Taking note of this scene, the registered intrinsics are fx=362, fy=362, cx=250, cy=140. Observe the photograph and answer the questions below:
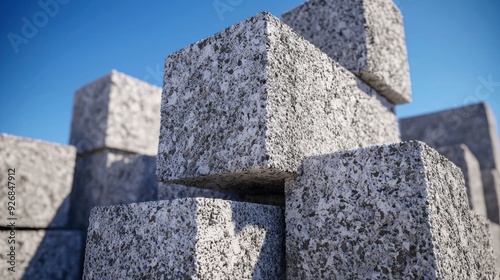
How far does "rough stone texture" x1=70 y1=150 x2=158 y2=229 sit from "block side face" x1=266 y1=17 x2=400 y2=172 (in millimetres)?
1536

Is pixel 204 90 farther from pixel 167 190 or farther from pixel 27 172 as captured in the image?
pixel 27 172

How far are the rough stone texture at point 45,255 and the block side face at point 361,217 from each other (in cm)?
177

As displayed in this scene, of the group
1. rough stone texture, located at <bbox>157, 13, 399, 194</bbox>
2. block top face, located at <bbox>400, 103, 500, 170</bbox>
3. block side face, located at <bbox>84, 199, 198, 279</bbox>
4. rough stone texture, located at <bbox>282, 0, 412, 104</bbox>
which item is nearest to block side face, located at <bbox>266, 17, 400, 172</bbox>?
rough stone texture, located at <bbox>157, 13, 399, 194</bbox>

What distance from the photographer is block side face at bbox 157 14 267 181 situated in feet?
4.42

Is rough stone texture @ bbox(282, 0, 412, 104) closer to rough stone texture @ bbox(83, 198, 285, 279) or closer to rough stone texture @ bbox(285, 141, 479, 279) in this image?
rough stone texture @ bbox(285, 141, 479, 279)

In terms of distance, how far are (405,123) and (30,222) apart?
4.70 meters

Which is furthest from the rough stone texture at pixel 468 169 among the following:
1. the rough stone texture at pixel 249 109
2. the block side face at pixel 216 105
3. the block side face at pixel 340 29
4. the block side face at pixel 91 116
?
the block side face at pixel 91 116

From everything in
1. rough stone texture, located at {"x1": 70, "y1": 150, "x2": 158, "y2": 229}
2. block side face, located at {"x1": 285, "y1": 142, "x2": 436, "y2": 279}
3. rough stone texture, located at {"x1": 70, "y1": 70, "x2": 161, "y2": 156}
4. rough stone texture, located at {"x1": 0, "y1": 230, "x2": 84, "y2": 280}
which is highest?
rough stone texture, located at {"x1": 70, "y1": 70, "x2": 161, "y2": 156}

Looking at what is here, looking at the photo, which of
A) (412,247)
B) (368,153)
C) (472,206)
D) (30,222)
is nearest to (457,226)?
(412,247)

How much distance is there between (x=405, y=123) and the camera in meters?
5.20

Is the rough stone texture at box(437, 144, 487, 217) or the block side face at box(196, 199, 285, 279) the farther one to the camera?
the rough stone texture at box(437, 144, 487, 217)

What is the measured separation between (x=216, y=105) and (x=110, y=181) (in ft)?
5.62

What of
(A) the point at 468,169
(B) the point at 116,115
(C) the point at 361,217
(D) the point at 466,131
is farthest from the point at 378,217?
(D) the point at 466,131

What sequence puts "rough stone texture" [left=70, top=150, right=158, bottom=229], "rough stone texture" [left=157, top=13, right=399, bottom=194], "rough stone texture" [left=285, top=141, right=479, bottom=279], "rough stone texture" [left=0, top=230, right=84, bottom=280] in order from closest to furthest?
"rough stone texture" [left=285, top=141, right=479, bottom=279] → "rough stone texture" [left=157, top=13, right=399, bottom=194] → "rough stone texture" [left=0, top=230, right=84, bottom=280] → "rough stone texture" [left=70, top=150, right=158, bottom=229]
